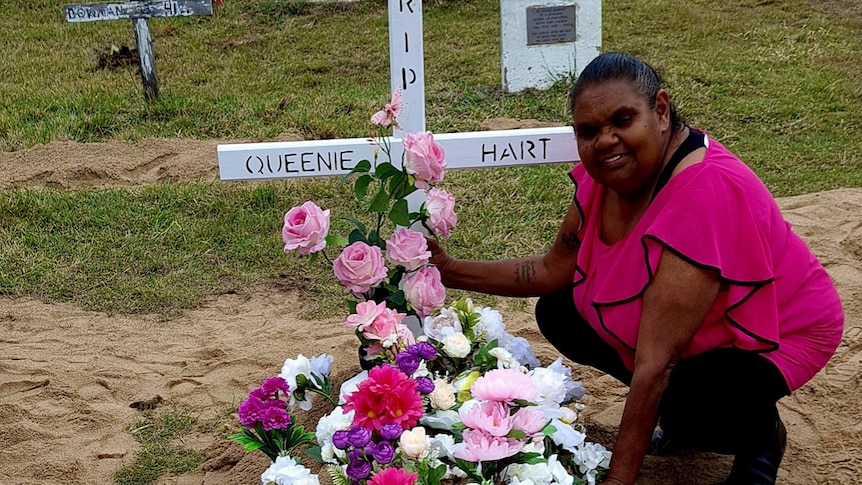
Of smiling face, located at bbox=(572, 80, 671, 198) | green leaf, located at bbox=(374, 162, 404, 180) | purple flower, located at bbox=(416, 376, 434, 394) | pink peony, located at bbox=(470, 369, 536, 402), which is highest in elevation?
smiling face, located at bbox=(572, 80, 671, 198)

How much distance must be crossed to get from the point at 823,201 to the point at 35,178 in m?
4.12

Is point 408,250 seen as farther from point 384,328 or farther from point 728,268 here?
point 728,268

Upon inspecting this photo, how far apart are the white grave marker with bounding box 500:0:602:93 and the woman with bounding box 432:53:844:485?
384cm

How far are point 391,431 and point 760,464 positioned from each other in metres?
1.04

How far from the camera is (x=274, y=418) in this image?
2023 mm

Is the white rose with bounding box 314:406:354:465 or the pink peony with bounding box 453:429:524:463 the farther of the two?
the white rose with bounding box 314:406:354:465

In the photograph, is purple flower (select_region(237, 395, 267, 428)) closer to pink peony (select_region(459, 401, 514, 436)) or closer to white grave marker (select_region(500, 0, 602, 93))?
pink peony (select_region(459, 401, 514, 436))

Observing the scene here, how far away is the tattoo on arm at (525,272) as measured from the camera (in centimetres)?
265

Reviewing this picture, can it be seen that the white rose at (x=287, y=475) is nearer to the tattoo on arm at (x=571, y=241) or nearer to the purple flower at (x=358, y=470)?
the purple flower at (x=358, y=470)

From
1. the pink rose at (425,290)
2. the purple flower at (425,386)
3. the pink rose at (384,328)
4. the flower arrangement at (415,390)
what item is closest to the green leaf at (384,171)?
the flower arrangement at (415,390)

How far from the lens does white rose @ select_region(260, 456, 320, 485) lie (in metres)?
1.92

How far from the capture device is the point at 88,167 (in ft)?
16.9

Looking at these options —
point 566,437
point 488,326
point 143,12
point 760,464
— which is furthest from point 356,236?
point 143,12

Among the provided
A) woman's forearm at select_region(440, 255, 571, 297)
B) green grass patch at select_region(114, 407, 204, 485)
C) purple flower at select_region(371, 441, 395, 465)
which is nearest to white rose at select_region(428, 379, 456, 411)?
purple flower at select_region(371, 441, 395, 465)
